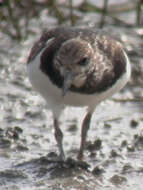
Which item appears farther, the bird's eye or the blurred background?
the blurred background

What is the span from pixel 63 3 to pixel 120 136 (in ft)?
11.8

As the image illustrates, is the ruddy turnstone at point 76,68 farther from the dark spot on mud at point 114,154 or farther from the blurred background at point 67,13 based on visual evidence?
the blurred background at point 67,13

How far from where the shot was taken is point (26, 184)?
520 cm

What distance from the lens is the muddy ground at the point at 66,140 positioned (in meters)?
5.35

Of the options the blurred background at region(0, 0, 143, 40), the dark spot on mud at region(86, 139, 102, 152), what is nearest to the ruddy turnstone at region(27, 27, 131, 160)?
the dark spot on mud at region(86, 139, 102, 152)

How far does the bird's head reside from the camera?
16.1ft

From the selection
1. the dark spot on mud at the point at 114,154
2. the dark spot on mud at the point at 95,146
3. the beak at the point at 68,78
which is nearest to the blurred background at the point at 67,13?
the dark spot on mud at the point at 95,146

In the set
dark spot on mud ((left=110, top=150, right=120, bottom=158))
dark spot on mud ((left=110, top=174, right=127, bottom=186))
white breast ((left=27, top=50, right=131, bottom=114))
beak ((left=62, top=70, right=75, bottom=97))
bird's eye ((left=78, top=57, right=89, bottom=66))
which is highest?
bird's eye ((left=78, top=57, right=89, bottom=66))

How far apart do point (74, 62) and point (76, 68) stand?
5 centimetres

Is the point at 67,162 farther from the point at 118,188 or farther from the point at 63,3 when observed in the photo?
the point at 63,3

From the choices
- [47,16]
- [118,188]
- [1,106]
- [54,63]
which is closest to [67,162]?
[118,188]

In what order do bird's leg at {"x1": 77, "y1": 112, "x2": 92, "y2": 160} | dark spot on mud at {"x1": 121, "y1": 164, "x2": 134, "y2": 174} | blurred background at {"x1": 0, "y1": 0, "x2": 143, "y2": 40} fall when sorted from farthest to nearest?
1. blurred background at {"x1": 0, "y1": 0, "x2": 143, "y2": 40}
2. bird's leg at {"x1": 77, "y1": 112, "x2": 92, "y2": 160}
3. dark spot on mud at {"x1": 121, "y1": 164, "x2": 134, "y2": 174}

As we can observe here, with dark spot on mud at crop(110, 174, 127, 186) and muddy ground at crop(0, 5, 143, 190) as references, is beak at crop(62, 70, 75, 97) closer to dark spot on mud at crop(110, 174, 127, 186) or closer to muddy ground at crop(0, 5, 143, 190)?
muddy ground at crop(0, 5, 143, 190)

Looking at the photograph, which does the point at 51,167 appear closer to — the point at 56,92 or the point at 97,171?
the point at 97,171
